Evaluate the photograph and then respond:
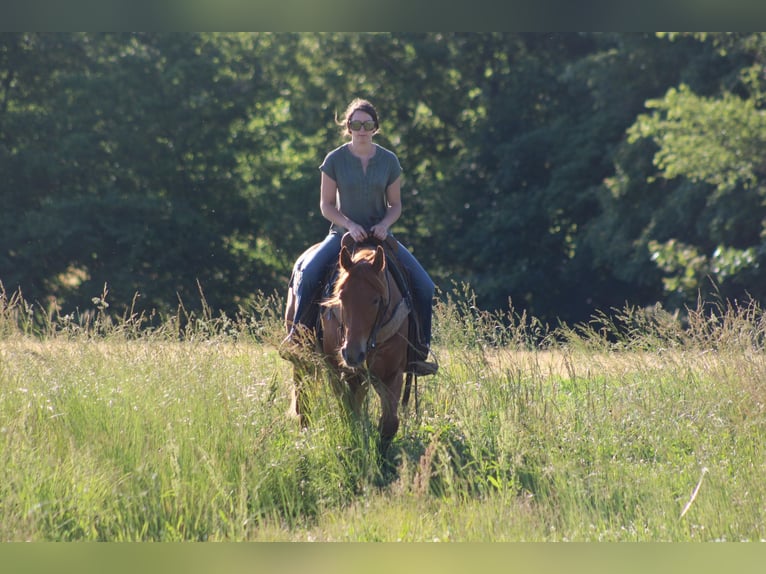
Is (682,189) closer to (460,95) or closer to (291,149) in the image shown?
(460,95)

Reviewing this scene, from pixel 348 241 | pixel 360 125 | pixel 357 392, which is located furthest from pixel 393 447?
pixel 360 125

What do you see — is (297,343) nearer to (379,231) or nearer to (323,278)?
(323,278)

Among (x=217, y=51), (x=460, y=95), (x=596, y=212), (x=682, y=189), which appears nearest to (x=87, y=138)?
(x=217, y=51)

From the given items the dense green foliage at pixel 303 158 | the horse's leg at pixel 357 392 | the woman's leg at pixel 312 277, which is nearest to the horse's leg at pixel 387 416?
the horse's leg at pixel 357 392

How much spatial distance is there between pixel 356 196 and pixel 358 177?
5.6 inches

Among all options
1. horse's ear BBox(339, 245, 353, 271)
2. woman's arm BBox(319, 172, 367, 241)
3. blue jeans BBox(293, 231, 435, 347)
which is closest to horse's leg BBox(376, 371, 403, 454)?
blue jeans BBox(293, 231, 435, 347)

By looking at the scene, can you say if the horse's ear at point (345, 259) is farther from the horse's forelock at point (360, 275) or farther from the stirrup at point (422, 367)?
the stirrup at point (422, 367)

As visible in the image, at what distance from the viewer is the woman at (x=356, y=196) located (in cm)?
785

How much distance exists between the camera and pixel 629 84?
87.5 ft

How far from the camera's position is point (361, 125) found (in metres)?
7.82

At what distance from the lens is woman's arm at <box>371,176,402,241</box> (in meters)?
7.77

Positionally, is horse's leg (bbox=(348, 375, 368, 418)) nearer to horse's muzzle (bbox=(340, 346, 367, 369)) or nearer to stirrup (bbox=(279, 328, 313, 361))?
stirrup (bbox=(279, 328, 313, 361))

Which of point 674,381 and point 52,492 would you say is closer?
point 52,492

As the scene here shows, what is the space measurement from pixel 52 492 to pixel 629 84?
23.0 m
